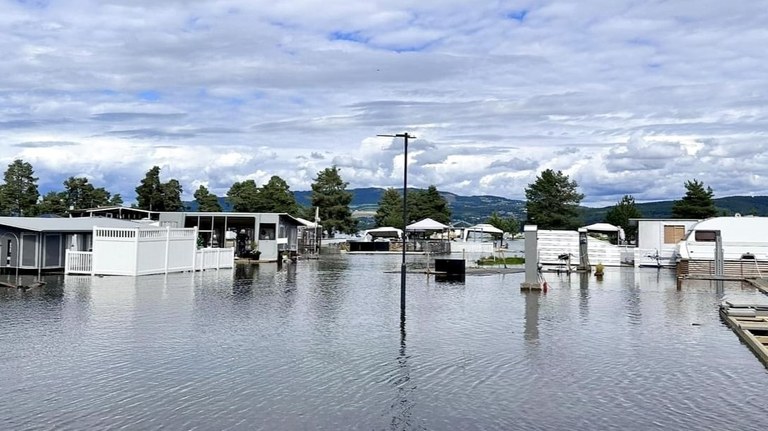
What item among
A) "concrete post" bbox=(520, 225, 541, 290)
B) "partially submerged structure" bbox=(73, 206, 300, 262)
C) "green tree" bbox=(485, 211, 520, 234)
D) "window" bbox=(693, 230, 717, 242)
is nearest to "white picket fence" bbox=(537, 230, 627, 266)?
"window" bbox=(693, 230, 717, 242)

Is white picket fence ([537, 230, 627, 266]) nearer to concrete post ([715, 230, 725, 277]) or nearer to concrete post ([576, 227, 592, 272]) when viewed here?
concrete post ([576, 227, 592, 272])

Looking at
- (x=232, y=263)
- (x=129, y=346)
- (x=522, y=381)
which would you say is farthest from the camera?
(x=232, y=263)

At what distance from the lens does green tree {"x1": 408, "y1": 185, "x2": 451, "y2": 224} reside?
3930 inches

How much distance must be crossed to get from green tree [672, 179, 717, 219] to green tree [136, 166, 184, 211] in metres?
49.9

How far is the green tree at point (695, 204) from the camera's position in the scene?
245 feet

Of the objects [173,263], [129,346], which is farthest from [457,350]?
[173,263]

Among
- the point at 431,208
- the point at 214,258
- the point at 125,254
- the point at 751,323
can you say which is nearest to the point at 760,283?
the point at 751,323

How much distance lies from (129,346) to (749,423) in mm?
11057

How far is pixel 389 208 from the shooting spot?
118875 millimetres

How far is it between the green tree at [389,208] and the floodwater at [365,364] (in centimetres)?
8759

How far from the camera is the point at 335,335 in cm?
1689

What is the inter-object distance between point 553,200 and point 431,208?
1663cm

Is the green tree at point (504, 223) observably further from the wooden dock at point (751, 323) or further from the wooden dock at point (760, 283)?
the wooden dock at point (751, 323)

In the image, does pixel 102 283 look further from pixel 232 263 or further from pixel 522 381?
pixel 522 381
